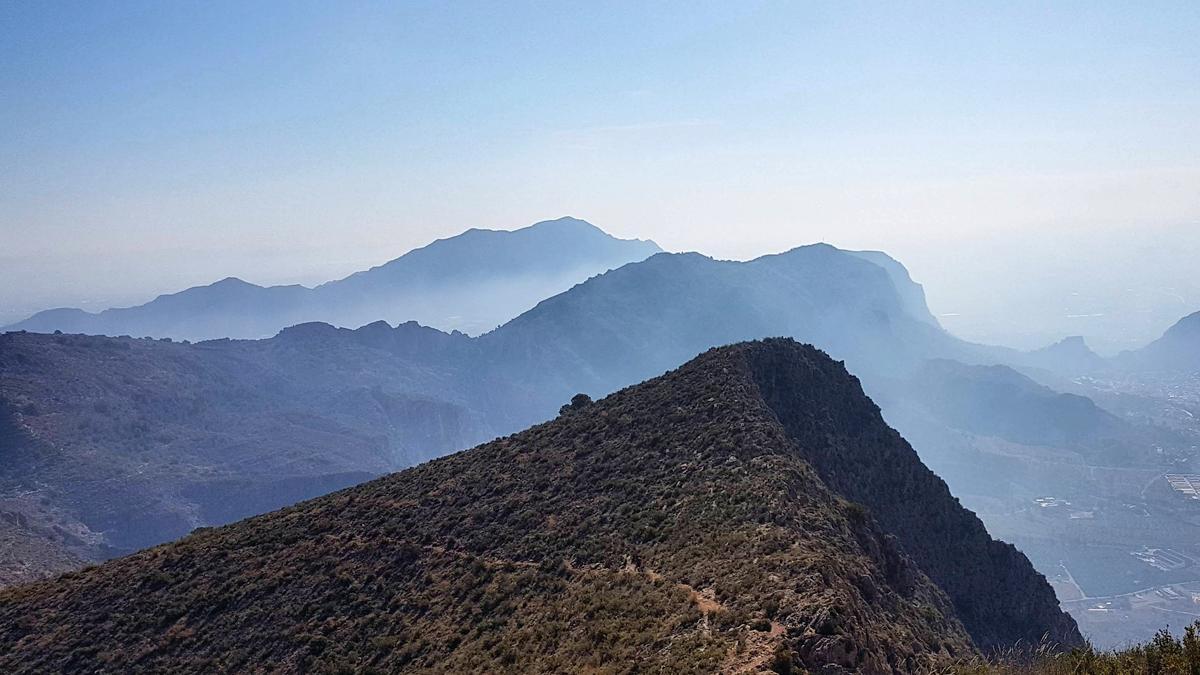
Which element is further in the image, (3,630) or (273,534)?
(273,534)

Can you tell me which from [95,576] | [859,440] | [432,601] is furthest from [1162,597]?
[95,576]

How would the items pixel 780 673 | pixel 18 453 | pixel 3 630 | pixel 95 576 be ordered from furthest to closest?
1. pixel 18 453
2. pixel 95 576
3. pixel 3 630
4. pixel 780 673

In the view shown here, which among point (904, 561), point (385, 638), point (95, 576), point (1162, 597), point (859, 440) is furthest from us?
point (1162, 597)

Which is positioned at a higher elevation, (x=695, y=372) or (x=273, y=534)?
(x=695, y=372)

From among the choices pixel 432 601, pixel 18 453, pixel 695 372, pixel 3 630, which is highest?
pixel 695 372

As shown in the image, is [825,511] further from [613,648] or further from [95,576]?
[95,576]

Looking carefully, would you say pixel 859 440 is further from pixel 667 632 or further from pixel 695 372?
pixel 667 632

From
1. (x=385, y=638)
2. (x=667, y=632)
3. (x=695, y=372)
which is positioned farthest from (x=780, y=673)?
(x=695, y=372)
